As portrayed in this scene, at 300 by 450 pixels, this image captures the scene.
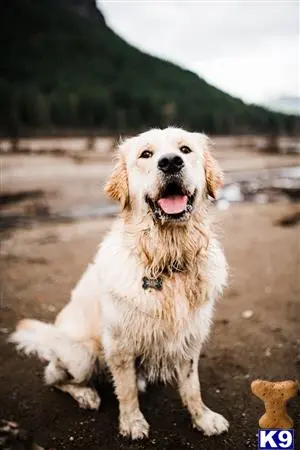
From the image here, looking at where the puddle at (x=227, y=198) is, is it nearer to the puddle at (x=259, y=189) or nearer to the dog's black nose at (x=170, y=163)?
the puddle at (x=259, y=189)

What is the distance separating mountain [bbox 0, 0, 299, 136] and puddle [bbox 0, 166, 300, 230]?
2145 cm

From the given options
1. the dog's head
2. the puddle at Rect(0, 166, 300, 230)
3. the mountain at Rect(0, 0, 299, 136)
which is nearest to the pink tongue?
the dog's head

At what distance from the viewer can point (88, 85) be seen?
304 feet

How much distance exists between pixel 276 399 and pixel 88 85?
9644 centimetres

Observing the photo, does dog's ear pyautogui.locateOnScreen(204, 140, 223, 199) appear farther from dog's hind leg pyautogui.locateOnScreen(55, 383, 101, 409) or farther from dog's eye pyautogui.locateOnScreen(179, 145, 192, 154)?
dog's hind leg pyautogui.locateOnScreen(55, 383, 101, 409)

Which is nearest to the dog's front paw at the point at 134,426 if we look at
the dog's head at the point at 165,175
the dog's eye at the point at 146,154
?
the dog's head at the point at 165,175

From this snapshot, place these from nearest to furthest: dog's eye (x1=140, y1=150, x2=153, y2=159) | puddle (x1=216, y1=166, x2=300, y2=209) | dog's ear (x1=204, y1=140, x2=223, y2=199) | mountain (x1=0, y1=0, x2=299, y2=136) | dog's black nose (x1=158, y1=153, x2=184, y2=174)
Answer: dog's black nose (x1=158, y1=153, x2=184, y2=174) → dog's eye (x1=140, y1=150, x2=153, y2=159) → dog's ear (x1=204, y1=140, x2=223, y2=199) → puddle (x1=216, y1=166, x2=300, y2=209) → mountain (x1=0, y1=0, x2=299, y2=136)

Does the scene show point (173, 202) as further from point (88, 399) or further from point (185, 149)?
point (88, 399)

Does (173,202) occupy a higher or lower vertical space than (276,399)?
higher

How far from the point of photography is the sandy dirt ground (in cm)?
300

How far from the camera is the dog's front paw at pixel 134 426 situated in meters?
2.93

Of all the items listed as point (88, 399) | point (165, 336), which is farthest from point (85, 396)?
point (165, 336)

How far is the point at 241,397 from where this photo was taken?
332 cm

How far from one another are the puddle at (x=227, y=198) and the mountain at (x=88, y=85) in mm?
21446
